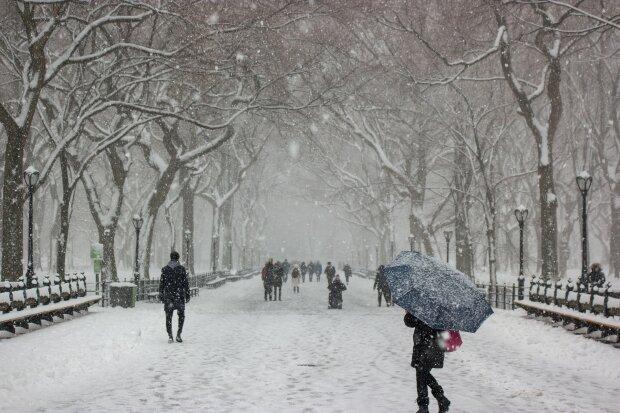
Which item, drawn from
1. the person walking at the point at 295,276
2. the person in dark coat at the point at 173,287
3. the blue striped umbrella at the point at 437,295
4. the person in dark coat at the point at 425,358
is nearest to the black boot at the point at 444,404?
the person in dark coat at the point at 425,358

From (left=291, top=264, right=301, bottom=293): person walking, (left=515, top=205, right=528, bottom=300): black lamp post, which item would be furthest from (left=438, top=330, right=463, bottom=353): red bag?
(left=291, top=264, right=301, bottom=293): person walking

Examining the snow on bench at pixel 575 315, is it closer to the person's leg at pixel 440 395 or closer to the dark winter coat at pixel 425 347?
the person's leg at pixel 440 395

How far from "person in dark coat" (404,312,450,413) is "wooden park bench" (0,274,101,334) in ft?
30.6

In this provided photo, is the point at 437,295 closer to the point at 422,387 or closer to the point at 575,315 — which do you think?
the point at 422,387

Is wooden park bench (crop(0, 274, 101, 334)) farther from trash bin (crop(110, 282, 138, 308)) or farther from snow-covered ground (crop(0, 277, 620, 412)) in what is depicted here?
trash bin (crop(110, 282, 138, 308))

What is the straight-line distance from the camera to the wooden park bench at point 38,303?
14955 mm

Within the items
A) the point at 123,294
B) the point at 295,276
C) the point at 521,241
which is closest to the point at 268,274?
the point at 295,276

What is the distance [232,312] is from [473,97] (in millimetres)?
16171

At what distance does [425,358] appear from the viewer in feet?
24.6

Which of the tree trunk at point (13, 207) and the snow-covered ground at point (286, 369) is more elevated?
the tree trunk at point (13, 207)

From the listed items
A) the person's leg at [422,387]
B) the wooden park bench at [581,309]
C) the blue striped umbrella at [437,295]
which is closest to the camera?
the blue striped umbrella at [437,295]

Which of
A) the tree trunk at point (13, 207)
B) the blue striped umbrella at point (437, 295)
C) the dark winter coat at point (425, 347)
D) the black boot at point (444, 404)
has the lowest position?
the black boot at point (444, 404)

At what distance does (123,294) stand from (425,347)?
18330 mm

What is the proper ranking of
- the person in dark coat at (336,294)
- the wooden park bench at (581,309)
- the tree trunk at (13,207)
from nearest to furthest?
the wooden park bench at (581,309) → the tree trunk at (13,207) → the person in dark coat at (336,294)
